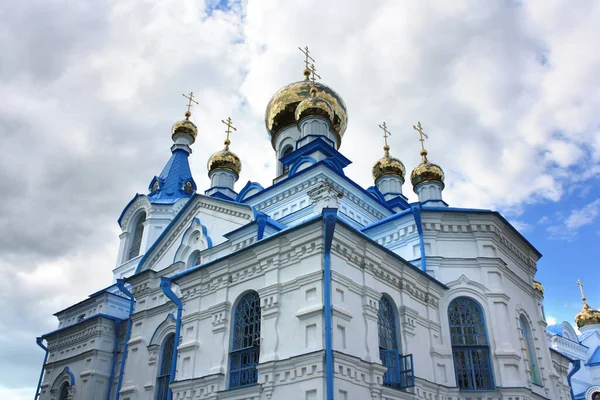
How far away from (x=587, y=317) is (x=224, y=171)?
70.5 ft

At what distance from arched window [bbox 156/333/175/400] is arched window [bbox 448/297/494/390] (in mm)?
5811

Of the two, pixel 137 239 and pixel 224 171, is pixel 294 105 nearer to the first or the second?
pixel 224 171

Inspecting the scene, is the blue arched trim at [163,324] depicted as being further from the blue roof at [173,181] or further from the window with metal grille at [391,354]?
the blue roof at [173,181]

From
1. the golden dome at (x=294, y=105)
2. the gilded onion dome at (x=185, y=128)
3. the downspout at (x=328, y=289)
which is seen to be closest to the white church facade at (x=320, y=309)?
the downspout at (x=328, y=289)

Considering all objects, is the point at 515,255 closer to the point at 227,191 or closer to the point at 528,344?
the point at 528,344

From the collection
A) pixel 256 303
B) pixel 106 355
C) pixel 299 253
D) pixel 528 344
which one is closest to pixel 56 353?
pixel 106 355

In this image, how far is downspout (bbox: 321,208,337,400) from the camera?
7031mm

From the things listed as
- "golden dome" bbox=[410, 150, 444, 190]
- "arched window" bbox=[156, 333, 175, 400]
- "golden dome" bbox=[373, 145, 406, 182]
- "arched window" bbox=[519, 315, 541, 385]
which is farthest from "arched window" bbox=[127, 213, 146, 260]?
"arched window" bbox=[519, 315, 541, 385]

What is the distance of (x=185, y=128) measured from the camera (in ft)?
75.2

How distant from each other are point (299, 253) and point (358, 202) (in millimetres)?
6905

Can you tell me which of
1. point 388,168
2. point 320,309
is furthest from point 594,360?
point 320,309

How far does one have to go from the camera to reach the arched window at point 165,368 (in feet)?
37.0

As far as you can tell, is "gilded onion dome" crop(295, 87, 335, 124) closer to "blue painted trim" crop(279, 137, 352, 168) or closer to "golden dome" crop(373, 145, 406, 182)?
"blue painted trim" crop(279, 137, 352, 168)

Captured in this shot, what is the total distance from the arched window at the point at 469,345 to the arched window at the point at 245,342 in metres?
3.75
